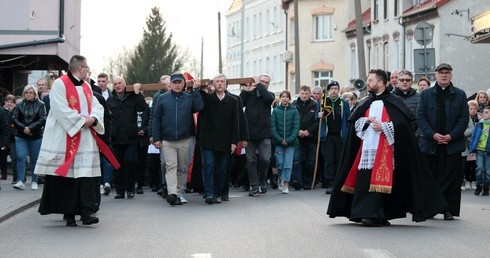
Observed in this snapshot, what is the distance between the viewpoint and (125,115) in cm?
2127

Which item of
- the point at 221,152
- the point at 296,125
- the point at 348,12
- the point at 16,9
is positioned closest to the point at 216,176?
the point at 221,152

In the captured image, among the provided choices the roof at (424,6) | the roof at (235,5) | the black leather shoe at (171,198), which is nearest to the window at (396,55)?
the roof at (424,6)

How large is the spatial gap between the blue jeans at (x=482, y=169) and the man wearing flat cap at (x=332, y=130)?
2427mm

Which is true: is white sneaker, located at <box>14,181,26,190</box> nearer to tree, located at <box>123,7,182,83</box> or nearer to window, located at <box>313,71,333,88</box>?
window, located at <box>313,71,333,88</box>

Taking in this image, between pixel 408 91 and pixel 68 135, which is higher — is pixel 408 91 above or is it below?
above

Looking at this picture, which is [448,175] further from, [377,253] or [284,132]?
[284,132]

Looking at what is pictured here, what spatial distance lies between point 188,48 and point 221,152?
351 ft

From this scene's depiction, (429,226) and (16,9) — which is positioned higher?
(16,9)

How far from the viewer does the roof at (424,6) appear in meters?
53.3

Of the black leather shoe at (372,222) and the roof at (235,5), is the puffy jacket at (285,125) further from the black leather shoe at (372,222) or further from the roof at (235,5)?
the roof at (235,5)

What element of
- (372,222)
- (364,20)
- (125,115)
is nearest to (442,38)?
(364,20)

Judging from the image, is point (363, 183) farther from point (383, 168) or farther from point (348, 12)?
point (348, 12)

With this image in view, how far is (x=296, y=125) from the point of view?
23844 millimetres

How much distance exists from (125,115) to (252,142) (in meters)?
2.30
